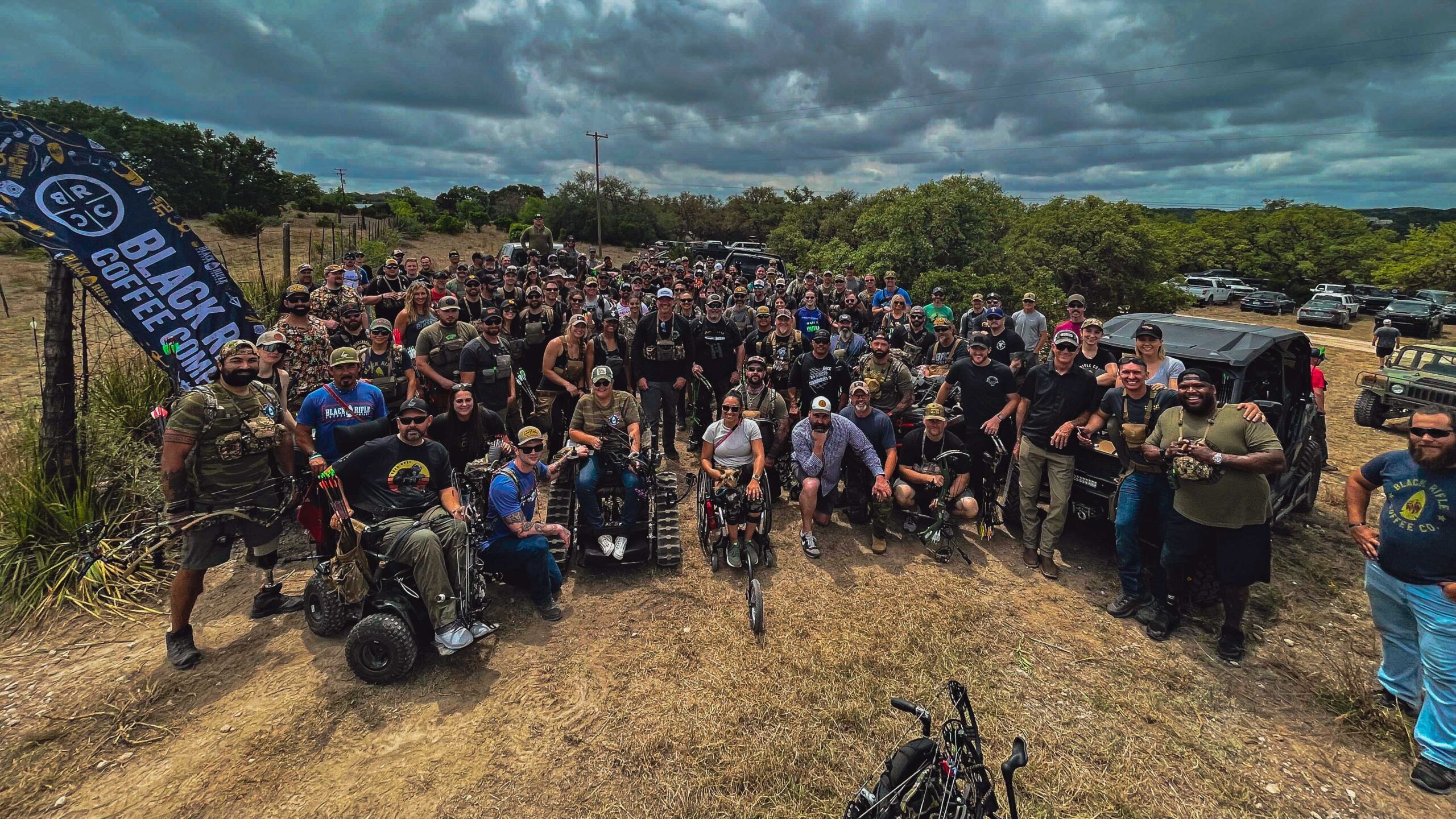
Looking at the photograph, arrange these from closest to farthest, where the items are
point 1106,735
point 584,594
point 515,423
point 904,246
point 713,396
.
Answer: point 1106,735 < point 584,594 < point 515,423 < point 713,396 < point 904,246

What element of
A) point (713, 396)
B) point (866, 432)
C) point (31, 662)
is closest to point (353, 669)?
point (31, 662)

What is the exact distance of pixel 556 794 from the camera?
3.38 metres

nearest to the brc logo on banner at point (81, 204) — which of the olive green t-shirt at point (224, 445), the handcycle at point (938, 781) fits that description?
the olive green t-shirt at point (224, 445)

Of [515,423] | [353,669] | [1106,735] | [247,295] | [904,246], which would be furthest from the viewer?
[904,246]

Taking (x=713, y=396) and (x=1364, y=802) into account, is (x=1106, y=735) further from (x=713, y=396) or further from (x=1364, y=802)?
(x=713, y=396)

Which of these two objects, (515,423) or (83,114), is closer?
(515,423)

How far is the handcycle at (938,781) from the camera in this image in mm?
2469

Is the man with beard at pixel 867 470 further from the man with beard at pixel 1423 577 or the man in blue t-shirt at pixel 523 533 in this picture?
the man with beard at pixel 1423 577

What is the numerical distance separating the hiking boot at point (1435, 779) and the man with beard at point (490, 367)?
23.8 ft

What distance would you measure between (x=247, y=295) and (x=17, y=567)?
6109 mm

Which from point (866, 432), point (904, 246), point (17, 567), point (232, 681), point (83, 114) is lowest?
point (232, 681)

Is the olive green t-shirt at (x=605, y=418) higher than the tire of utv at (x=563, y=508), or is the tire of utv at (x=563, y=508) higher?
the olive green t-shirt at (x=605, y=418)

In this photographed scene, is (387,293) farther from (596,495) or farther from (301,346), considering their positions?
(596,495)

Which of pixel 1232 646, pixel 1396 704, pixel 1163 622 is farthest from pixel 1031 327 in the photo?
pixel 1396 704
